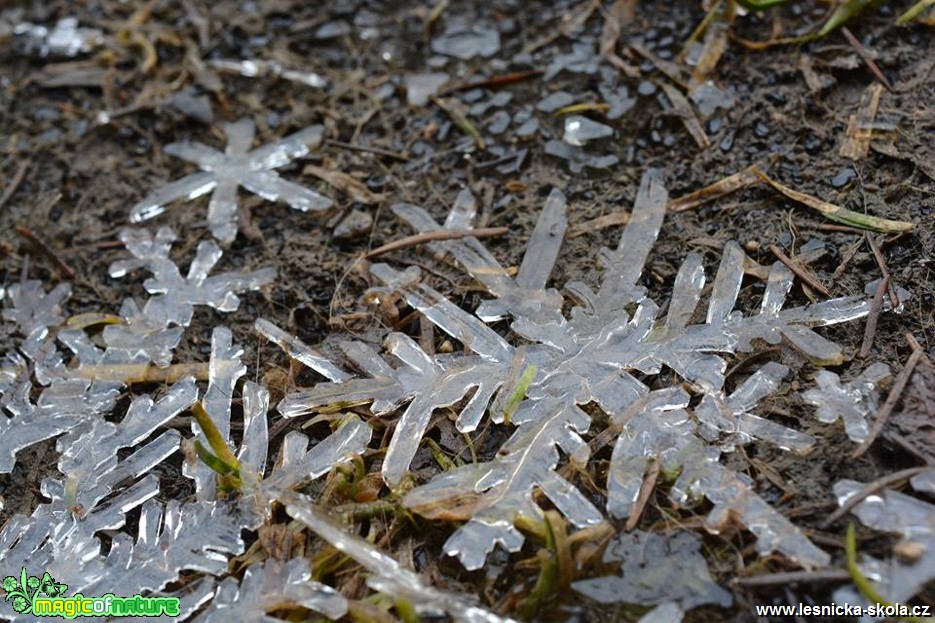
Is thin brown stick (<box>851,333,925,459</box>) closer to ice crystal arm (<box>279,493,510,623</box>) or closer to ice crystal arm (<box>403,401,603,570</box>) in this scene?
ice crystal arm (<box>403,401,603,570</box>)

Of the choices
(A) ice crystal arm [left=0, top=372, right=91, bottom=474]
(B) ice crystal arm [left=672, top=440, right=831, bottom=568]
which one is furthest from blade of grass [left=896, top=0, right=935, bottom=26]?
(A) ice crystal arm [left=0, top=372, right=91, bottom=474]

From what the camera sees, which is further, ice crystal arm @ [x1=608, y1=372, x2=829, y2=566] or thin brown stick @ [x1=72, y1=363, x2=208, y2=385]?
thin brown stick @ [x1=72, y1=363, x2=208, y2=385]

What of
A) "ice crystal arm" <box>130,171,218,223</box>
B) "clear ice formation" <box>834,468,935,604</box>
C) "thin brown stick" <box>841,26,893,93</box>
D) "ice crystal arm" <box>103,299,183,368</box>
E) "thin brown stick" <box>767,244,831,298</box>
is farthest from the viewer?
"ice crystal arm" <box>130,171,218,223</box>

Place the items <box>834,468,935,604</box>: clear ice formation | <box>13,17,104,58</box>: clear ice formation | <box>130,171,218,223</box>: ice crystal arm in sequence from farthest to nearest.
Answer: <box>13,17,104,58</box>: clear ice formation, <box>130,171,218,223</box>: ice crystal arm, <box>834,468,935,604</box>: clear ice formation

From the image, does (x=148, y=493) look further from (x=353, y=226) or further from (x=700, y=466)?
(x=700, y=466)

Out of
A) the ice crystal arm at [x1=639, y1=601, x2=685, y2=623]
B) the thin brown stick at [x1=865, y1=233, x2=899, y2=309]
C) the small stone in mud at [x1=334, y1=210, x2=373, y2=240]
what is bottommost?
the ice crystal arm at [x1=639, y1=601, x2=685, y2=623]

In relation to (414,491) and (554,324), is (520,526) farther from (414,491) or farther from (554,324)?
(554,324)

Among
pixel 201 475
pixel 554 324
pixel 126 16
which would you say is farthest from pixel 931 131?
pixel 126 16
